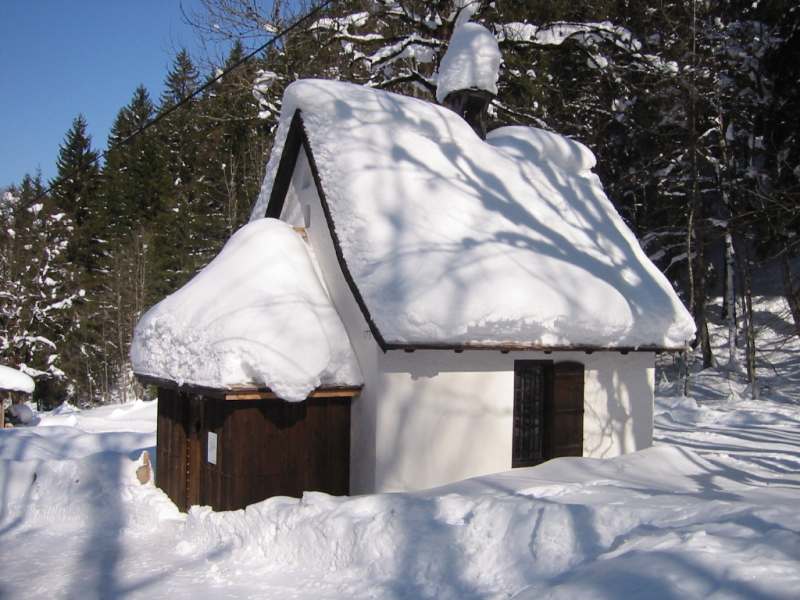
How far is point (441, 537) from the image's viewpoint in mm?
5852

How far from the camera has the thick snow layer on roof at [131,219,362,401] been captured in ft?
24.7

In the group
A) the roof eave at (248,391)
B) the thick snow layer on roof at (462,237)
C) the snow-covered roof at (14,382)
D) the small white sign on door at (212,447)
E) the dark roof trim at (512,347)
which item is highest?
the thick snow layer on roof at (462,237)

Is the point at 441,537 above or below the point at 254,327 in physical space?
below

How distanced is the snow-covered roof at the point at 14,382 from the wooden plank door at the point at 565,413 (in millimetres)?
15654

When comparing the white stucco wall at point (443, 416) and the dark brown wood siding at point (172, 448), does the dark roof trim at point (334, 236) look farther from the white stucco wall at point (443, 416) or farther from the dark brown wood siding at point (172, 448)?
the dark brown wood siding at point (172, 448)

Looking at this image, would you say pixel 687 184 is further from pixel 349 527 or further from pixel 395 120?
pixel 349 527

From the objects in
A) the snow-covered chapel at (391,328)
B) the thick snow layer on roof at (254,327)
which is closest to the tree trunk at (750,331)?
the snow-covered chapel at (391,328)

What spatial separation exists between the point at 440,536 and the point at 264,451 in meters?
2.76

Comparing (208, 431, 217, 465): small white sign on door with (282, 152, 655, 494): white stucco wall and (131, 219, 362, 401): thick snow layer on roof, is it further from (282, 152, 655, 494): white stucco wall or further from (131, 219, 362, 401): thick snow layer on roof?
(282, 152, 655, 494): white stucco wall

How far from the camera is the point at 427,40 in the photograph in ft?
54.5

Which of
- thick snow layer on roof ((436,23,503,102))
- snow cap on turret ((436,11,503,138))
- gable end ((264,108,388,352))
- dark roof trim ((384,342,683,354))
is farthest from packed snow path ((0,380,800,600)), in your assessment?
thick snow layer on roof ((436,23,503,102))

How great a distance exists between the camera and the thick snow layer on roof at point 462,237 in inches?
325

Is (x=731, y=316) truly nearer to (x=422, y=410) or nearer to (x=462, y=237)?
(x=462, y=237)

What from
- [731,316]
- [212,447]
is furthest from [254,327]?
[731,316]
